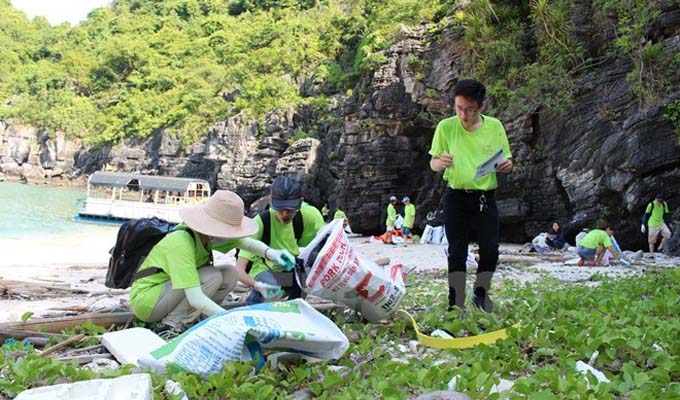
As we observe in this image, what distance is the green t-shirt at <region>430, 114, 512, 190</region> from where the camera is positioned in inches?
157

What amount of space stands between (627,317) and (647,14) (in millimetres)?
12777

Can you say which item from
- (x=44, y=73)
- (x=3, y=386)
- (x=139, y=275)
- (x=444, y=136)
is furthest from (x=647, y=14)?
(x=44, y=73)

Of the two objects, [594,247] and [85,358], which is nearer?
[85,358]

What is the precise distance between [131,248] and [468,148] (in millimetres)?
2611

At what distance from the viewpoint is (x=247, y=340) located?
110 inches

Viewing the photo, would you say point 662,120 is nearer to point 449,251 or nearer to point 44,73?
point 449,251

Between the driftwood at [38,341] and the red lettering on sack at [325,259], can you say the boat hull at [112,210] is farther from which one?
the red lettering on sack at [325,259]

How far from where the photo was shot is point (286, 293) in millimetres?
4367

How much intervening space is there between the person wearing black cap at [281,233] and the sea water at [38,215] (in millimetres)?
23144

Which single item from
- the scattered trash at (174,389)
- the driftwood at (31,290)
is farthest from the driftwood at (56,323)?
the driftwood at (31,290)

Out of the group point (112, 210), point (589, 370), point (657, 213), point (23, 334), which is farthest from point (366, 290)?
point (112, 210)

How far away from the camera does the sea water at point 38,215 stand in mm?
26344

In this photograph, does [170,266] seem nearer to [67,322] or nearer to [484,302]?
[67,322]

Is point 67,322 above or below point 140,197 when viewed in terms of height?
above
